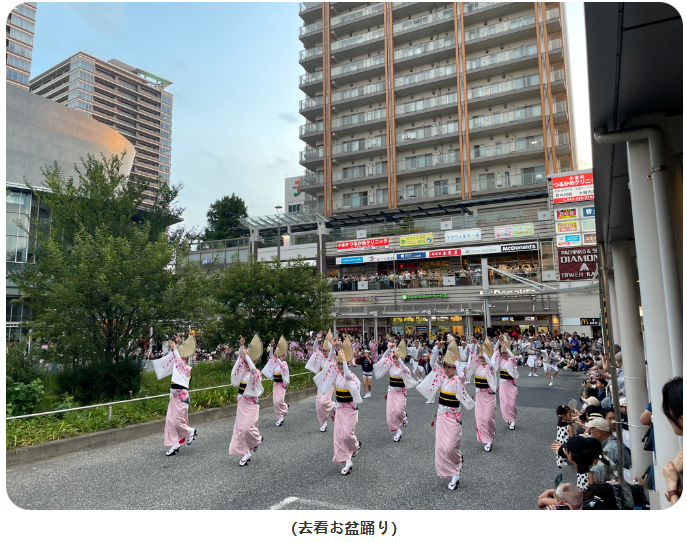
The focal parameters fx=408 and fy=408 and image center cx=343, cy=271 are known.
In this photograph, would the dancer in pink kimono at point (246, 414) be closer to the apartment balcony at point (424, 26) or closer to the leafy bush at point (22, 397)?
the leafy bush at point (22, 397)

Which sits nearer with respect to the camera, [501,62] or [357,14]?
[501,62]

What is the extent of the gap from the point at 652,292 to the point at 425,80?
33879 mm

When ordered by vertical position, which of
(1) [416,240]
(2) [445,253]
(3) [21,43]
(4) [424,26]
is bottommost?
(2) [445,253]

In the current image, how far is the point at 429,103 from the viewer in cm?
3284

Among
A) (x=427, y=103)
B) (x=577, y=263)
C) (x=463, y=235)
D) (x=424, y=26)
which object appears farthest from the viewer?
(x=424, y=26)

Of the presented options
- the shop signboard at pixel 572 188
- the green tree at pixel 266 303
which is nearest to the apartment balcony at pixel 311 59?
the shop signboard at pixel 572 188

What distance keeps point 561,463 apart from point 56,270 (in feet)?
37.6

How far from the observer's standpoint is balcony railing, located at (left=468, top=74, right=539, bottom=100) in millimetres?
29734

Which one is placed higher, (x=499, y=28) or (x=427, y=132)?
(x=499, y=28)

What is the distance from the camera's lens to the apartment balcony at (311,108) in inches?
1441

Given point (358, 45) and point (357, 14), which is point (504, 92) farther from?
point (357, 14)

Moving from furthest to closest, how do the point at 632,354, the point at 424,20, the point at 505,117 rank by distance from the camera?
the point at 424,20 → the point at 505,117 → the point at 632,354

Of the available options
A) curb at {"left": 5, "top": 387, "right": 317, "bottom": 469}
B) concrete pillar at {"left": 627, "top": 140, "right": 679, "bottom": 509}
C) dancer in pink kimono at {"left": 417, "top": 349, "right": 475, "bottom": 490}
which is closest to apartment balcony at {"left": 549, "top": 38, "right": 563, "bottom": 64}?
dancer in pink kimono at {"left": 417, "top": 349, "right": 475, "bottom": 490}

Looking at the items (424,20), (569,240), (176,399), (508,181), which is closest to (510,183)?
(508,181)
